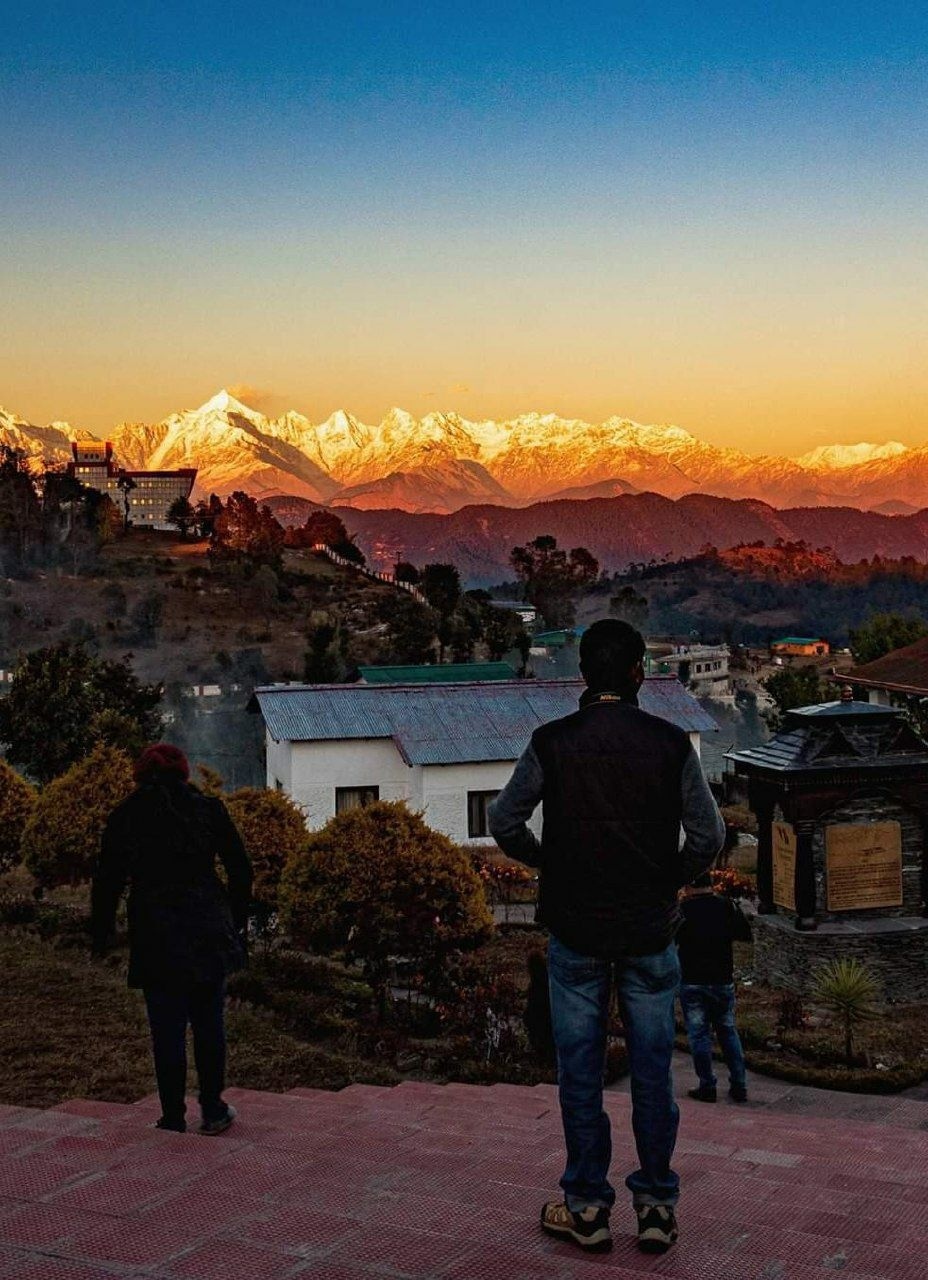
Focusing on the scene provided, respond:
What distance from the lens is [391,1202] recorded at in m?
4.58

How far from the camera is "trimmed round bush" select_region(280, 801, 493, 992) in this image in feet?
39.7

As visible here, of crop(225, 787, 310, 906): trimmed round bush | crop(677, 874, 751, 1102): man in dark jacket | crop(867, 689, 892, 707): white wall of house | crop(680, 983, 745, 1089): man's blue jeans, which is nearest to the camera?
crop(677, 874, 751, 1102): man in dark jacket

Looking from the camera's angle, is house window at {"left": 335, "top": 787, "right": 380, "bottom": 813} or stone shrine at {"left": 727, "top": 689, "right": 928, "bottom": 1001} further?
house window at {"left": 335, "top": 787, "right": 380, "bottom": 813}

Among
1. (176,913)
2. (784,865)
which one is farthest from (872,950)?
(176,913)

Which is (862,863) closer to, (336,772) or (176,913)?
(176,913)

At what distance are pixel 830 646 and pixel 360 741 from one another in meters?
86.7

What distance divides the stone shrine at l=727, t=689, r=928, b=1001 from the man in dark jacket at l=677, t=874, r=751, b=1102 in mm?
5469

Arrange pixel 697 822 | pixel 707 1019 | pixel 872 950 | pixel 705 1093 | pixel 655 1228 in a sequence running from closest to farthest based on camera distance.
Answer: pixel 655 1228, pixel 697 822, pixel 707 1019, pixel 705 1093, pixel 872 950

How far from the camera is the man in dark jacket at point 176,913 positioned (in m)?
5.88

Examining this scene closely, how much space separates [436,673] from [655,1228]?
35.5 metres

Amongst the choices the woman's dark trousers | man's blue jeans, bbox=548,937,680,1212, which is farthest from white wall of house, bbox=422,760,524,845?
man's blue jeans, bbox=548,937,680,1212

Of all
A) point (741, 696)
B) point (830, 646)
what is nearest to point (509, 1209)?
point (741, 696)

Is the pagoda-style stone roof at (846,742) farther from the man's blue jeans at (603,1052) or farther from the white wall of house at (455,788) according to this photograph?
the white wall of house at (455,788)

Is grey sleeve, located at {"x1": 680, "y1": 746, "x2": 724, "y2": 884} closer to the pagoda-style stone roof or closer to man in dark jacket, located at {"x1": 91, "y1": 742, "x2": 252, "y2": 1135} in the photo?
man in dark jacket, located at {"x1": 91, "y1": 742, "x2": 252, "y2": 1135}
